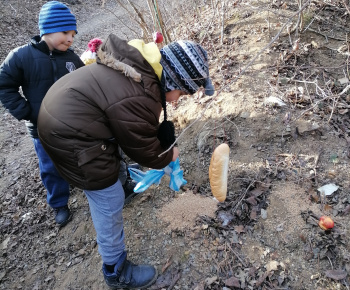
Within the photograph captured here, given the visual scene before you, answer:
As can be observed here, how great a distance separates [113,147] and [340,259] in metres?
1.89

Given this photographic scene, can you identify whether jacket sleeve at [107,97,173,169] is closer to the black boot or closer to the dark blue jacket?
the black boot

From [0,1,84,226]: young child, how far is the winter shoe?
2.85ft

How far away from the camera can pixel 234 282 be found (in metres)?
1.97

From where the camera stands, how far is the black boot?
204cm

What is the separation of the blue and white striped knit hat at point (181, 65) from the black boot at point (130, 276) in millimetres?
1452

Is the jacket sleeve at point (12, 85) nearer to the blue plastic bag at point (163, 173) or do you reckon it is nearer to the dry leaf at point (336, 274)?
the blue plastic bag at point (163, 173)

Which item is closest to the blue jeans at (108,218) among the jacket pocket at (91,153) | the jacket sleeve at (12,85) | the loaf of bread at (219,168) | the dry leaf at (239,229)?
the jacket pocket at (91,153)

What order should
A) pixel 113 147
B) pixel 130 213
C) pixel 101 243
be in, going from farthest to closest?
pixel 130 213 < pixel 101 243 < pixel 113 147

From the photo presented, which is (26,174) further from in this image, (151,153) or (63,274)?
(151,153)

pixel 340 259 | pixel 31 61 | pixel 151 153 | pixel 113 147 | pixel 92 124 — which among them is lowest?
pixel 340 259

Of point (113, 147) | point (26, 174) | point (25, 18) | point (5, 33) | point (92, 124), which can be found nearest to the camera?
point (92, 124)

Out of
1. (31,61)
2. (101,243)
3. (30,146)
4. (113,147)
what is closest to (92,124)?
(113,147)

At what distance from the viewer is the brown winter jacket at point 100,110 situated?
1.56 m

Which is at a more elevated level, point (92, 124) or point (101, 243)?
point (92, 124)
